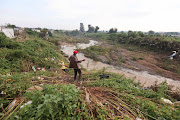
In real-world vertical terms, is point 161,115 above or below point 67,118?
below

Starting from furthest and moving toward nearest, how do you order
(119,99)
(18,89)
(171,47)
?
(171,47) → (119,99) → (18,89)

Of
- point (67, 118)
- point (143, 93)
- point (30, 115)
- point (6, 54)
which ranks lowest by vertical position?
point (143, 93)

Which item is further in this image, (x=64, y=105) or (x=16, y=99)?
(x=16, y=99)

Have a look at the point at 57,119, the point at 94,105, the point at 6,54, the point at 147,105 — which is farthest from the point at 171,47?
the point at 6,54

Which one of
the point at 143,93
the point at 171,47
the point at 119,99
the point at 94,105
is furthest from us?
the point at 171,47

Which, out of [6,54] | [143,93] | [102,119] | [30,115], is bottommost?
[143,93]

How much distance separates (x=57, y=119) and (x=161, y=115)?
87.4 inches

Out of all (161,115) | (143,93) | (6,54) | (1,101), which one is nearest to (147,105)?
(161,115)

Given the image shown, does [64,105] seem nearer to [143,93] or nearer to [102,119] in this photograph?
[102,119]

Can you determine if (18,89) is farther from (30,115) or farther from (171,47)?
(171,47)

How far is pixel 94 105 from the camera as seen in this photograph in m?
1.98

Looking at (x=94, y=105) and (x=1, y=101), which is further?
(x=94, y=105)

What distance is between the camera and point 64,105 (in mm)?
1459

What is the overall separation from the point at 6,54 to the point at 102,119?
5.79m
